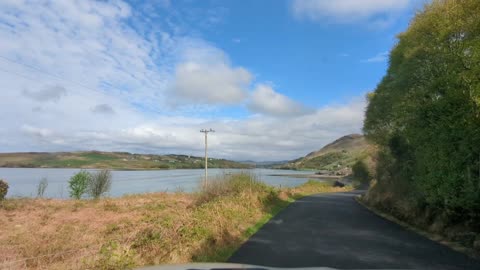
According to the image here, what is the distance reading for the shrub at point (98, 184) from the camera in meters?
39.4

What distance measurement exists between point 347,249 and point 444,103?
19.4 feet

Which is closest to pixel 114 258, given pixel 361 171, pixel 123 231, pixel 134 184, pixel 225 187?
pixel 123 231

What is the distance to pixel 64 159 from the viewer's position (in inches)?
4306

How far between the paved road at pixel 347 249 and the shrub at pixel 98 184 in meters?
29.7

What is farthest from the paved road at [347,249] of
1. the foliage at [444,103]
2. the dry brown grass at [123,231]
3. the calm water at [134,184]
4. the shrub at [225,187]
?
the calm water at [134,184]

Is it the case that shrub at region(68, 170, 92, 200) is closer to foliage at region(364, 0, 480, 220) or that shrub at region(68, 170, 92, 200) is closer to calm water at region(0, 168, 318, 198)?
calm water at region(0, 168, 318, 198)

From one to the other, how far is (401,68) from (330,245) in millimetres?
10239

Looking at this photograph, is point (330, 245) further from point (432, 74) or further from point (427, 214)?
point (432, 74)

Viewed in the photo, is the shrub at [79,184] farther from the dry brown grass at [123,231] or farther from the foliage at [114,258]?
the foliage at [114,258]

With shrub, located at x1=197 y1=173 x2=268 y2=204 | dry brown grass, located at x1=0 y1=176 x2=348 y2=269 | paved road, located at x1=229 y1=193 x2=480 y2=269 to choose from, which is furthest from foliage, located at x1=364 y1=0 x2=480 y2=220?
shrub, located at x1=197 y1=173 x2=268 y2=204

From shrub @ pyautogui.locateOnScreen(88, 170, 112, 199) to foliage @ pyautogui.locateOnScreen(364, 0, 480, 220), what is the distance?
31.3 meters

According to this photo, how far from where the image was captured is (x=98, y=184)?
39344 millimetres

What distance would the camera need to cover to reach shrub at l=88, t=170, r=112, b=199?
3938 cm

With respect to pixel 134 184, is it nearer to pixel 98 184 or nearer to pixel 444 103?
pixel 98 184
